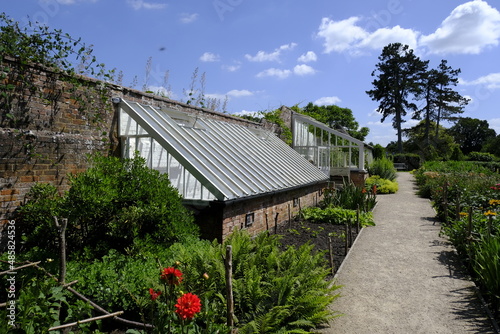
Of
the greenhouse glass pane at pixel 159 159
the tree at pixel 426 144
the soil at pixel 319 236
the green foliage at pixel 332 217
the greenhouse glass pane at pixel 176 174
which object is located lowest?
the soil at pixel 319 236

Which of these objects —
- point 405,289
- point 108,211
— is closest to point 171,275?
point 108,211

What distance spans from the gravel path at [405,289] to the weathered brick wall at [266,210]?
196cm

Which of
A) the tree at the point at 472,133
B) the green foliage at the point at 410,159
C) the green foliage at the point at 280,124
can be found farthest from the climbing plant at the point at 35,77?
the tree at the point at 472,133

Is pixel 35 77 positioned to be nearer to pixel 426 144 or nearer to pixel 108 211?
pixel 108 211

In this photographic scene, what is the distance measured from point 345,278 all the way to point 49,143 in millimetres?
5324

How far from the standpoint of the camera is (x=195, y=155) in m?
6.32

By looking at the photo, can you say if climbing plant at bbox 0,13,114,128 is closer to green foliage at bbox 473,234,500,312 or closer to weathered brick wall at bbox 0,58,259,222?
weathered brick wall at bbox 0,58,259,222

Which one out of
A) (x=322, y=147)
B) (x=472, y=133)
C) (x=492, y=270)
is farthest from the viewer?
(x=472, y=133)

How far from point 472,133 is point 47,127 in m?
69.0

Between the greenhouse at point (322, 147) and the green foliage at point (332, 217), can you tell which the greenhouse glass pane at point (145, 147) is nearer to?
the green foliage at point (332, 217)

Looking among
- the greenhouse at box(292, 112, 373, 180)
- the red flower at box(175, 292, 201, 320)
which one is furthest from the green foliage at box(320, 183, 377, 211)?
the red flower at box(175, 292, 201, 320)

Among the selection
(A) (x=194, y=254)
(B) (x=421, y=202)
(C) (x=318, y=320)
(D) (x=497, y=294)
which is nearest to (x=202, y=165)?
(A) (x=194, y=254)

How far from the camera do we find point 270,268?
441 cm

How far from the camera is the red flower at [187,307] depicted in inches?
81.3
